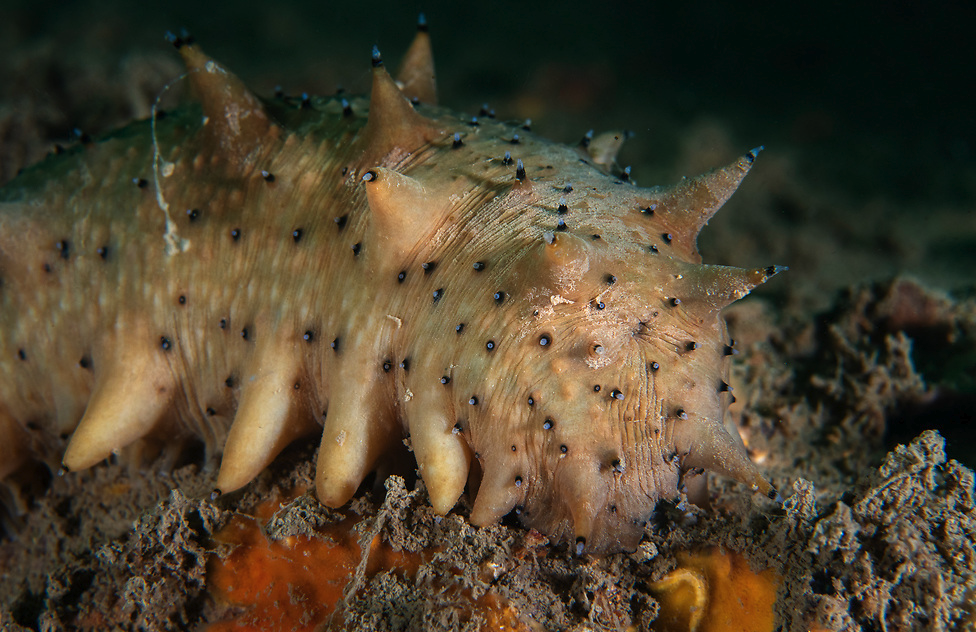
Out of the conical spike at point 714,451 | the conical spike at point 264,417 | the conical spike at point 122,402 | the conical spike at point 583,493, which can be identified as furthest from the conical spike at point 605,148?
the conical spike at point 122,402

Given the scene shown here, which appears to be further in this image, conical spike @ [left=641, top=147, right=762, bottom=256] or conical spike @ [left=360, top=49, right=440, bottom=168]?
conical spike @ [left=360, top=49, right=440, bottom=168]

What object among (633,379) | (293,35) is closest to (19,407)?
(633,379)

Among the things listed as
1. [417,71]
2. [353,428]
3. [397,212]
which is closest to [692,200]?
[397,212]

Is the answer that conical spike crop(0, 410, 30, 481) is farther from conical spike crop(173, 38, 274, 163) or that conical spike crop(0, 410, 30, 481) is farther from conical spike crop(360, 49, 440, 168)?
conical spike crop(360, 49, 440, 168)

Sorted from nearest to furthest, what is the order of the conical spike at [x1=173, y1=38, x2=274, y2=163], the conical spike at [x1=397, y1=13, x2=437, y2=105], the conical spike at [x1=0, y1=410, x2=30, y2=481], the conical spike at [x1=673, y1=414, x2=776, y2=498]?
1. the conical spike at [x1=673, y1=414, x2=776, y2=498]
2. the conical spike at [x1=173, y1=38, x2=274, y2=163]
3. the conical spike at [x1=0, y1=410, x2=30, y2=481]
4. the conical spike at [x1=397, y1=13, x2=437, y2=105]

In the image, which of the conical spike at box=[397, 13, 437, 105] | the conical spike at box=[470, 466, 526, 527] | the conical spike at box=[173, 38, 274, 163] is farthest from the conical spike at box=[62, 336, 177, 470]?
the conical spike at box=[397, 13, 437, 105]

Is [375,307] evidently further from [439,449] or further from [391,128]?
[391,128]
